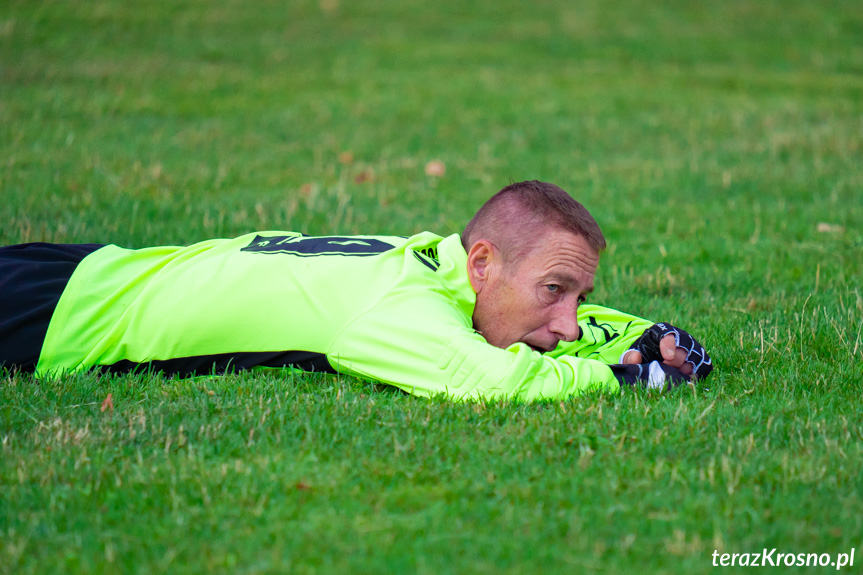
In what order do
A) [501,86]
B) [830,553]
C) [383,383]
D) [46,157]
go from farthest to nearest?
[501,86], [46,157], [383,383], [830,553]

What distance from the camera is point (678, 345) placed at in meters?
4.17

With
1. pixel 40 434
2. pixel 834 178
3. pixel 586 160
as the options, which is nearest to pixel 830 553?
pixel 40 434

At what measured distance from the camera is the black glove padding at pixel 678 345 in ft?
13.7

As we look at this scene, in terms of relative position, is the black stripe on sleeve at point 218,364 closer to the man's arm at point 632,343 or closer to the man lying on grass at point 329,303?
the man lying on grass at point 329,303

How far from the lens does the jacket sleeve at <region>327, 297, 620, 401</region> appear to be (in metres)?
3.73

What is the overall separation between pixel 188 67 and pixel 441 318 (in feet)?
36.4

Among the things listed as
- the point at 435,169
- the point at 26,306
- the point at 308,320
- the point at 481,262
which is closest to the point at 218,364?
the point at 308,320

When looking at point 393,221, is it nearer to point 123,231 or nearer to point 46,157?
point 123,231

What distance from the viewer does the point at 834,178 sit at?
8.84m

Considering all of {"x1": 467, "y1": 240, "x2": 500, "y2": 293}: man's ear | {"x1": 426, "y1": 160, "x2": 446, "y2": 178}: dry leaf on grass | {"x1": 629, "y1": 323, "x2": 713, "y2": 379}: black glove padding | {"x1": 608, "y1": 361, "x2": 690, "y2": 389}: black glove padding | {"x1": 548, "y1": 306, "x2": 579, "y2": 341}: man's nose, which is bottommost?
{"x1": 608, "y1": 361, "x2": 690, "y2": 389}: black glove padding

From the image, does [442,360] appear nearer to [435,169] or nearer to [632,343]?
[632,343]

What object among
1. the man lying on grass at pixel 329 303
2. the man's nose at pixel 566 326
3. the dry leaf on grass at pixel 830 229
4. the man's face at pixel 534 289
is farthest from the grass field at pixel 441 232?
the man's face at pixel 534 289

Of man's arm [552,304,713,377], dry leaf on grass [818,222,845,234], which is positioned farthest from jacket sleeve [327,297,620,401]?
dry leaf on grass [818,222,845,234]

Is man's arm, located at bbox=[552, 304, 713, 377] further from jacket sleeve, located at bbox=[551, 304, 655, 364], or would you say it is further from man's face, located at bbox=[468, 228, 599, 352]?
man's face, located at bbox=[468, 228, 599, 352]
